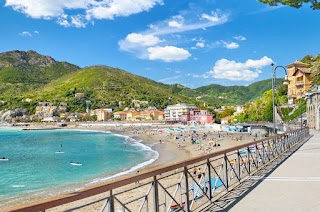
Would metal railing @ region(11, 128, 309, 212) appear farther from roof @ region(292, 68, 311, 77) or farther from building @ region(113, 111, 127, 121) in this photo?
building @ region(113, 111, 127, 121)

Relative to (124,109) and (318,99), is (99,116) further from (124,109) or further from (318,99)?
(318,99)

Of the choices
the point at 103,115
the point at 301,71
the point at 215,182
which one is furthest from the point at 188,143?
the point at 103,115

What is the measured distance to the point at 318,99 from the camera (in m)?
39.8

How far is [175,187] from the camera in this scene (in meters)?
5.64

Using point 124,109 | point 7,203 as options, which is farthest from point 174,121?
point 7,203

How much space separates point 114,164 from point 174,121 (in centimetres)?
10754

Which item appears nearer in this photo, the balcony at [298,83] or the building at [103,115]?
the balcony at [298,83]

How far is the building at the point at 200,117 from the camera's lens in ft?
400

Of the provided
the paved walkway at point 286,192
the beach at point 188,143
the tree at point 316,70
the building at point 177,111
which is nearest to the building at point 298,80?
the beach at point 188,143

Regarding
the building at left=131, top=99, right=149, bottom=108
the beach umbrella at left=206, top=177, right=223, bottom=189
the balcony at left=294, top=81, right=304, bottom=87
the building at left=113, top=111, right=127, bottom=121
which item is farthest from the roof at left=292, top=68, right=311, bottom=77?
the building at left=131, top=99, right=149, bottom=108

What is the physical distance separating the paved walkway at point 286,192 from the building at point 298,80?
198 ft

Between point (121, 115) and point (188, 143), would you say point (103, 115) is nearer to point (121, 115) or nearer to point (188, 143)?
point (121, 115)

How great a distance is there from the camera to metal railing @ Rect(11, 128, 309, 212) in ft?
12.5

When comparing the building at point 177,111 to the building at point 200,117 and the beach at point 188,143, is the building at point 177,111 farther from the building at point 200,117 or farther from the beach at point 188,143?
the beach at point 188,143
